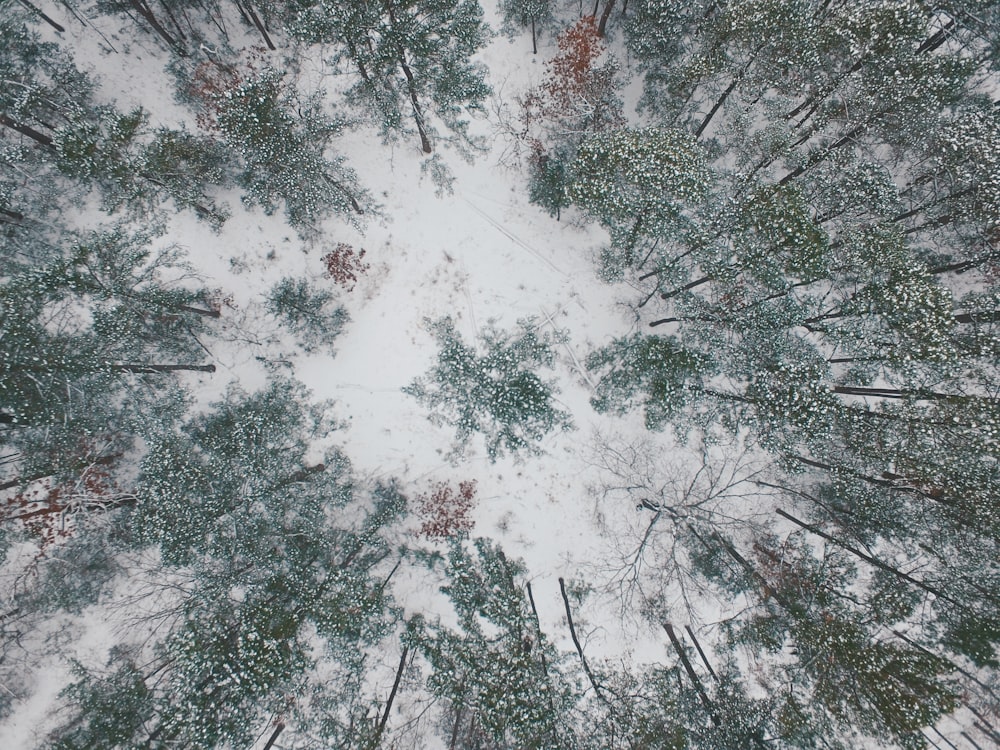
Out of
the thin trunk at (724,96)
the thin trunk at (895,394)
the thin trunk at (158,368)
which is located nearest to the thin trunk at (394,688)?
the thin trunk at (158,368)

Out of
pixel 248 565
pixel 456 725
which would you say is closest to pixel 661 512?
pixel 456 725

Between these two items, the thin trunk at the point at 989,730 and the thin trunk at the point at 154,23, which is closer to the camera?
the thin trunk at the point at 154,23

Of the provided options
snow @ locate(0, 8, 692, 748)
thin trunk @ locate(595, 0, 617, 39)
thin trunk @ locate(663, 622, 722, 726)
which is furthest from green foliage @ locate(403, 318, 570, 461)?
thin trunk @ locate(595, 0, 617, 39)

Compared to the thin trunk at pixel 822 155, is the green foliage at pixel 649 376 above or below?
below

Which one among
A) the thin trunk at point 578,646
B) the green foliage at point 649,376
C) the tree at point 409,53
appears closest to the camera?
the tree at point 409,53

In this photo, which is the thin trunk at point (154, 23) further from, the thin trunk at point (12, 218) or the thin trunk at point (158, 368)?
the thin trunk at point (158, 368)

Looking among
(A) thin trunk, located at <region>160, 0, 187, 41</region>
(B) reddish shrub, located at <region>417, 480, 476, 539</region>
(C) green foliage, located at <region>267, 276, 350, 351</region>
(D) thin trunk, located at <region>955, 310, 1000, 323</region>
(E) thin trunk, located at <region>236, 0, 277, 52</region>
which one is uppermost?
(E) thin trunk, located at <region>236, 0, 277, 52</region>

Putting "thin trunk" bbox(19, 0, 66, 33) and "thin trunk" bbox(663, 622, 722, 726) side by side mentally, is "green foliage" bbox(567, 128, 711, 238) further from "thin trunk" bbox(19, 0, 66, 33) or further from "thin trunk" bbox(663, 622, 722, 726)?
"thin trunk" bbox(19, 0, 66, 33)
